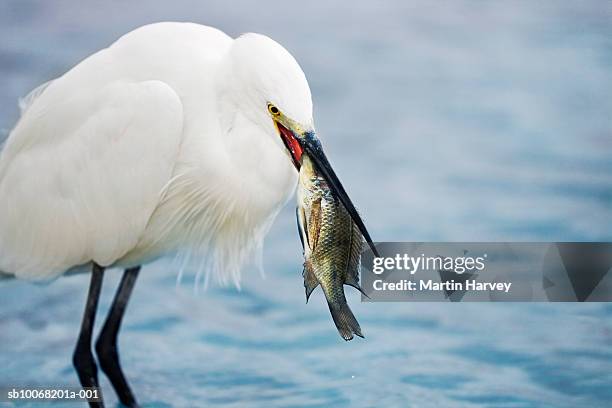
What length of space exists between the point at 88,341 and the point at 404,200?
3.01ft

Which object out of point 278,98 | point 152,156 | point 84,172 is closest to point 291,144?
point 278,98

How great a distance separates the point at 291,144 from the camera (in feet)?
7.56

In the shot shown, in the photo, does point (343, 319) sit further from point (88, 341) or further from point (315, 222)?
point (88, 341)

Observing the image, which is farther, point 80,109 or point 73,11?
point 73,11

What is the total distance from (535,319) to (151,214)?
43.0 inches

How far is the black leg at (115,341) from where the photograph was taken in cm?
270

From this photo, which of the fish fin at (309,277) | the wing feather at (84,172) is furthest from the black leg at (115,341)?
the fish fin at (309,277)

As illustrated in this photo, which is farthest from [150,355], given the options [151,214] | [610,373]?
[610,373]

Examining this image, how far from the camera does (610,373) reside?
286cm

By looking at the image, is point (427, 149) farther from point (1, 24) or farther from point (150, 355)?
point (1, 24)

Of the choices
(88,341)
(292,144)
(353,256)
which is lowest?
(88,341)

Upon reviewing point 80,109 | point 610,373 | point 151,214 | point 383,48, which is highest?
point 383,48
